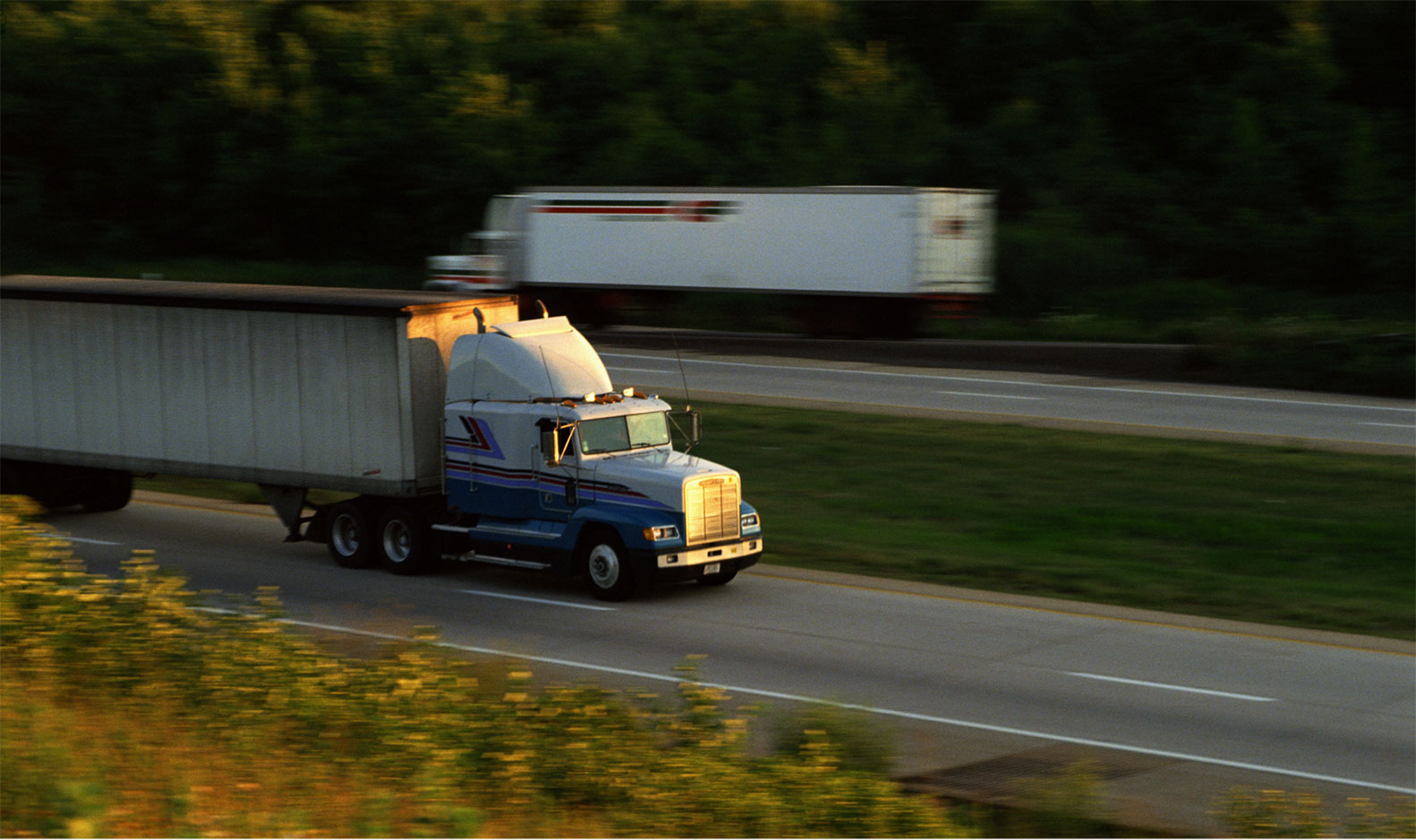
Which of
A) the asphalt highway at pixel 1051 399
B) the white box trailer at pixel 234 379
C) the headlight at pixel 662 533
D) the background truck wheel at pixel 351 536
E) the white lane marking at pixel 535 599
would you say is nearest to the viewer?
the headlight at pixel 662 533

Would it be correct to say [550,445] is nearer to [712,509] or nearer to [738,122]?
[712,509]

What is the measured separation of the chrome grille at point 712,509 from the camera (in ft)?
57.3

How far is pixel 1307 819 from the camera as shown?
8.27m

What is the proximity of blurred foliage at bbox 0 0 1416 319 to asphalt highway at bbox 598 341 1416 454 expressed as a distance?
14.4m

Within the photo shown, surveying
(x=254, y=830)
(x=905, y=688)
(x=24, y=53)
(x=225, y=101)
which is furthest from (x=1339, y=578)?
(x=24, y=53)

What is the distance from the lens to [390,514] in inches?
762

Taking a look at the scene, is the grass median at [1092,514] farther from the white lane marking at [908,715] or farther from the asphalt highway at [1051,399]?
the white lane marking at [908,715]

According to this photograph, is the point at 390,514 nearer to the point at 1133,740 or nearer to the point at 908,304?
the point at 1133,740

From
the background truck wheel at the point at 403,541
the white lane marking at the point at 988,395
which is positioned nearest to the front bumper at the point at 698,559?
the background truck wheel at the point at 403,541

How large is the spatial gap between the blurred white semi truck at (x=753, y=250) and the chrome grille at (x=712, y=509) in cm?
2292

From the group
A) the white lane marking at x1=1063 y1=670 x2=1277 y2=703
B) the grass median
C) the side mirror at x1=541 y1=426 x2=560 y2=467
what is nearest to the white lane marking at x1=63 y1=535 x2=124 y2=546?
the grass median

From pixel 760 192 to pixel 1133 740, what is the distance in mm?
31210

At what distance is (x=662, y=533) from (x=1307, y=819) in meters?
9.80

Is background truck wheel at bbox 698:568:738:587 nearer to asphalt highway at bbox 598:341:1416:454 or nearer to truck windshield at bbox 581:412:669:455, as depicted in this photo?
truck windshield at bbox 581:412:669:455
